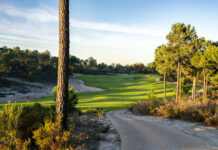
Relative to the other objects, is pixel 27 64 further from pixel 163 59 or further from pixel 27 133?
pixel 27 133

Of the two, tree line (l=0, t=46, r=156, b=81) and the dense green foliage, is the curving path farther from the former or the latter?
tree line (l=0, t=46, r=156, b=81)

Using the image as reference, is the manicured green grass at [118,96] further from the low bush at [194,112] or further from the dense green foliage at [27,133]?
the dense green foliage at [27,133]

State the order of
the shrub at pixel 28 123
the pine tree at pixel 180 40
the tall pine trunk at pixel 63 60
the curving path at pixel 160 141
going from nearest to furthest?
the curving path at pixel 160 141 < the shrub at pixel 28 123 < the tall pine trunk at pixel 63 60 < the pine tree at pixel 180 40

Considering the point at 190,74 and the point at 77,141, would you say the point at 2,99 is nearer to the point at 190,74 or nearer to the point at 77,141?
the point at 77,141

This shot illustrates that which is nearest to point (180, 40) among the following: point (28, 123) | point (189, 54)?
point (189, 54)

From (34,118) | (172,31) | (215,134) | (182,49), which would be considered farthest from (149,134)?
(172,31)

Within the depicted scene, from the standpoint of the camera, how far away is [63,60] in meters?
6.48

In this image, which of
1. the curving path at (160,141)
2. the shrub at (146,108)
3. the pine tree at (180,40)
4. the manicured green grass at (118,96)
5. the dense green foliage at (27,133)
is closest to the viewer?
the dense green foliage at (27,133)

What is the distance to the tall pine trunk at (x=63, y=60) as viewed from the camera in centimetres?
642

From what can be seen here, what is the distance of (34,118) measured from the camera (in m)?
6.12

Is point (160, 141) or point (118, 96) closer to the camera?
point (160, 141)

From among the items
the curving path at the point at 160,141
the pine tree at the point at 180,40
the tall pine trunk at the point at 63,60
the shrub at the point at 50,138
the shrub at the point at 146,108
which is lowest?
the shrub at the point at 146,108

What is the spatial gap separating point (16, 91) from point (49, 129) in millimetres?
40917

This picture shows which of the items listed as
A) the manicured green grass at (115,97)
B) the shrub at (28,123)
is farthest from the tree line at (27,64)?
the shrub at (28,123)
